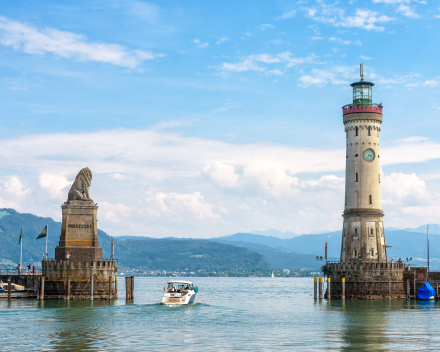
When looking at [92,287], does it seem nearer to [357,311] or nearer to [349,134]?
[357,311]

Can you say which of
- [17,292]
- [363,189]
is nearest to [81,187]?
[17,292]

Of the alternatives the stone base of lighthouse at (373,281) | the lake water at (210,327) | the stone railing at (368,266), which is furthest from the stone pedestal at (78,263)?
the stone base of lighthouse at (373,281)

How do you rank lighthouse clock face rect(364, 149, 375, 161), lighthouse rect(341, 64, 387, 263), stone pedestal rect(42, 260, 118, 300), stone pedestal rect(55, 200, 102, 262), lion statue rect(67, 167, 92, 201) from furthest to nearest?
lighthouse clock face rect(364, 149, 375, 161) < lighthouse rect(341, 64, 387, 263) < lion statue rect(67, 167, 92, 201) < stone pedestal rect(55, 200, 102, 262) < stone pedestal rect(42, 260, 118, 300)

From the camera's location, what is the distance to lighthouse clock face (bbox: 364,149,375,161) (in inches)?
3641

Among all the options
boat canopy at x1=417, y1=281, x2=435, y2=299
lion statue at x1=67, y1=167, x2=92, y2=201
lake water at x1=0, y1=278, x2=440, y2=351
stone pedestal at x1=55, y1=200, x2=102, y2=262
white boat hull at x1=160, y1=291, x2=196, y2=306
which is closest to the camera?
lake water at x1=0, y1=278, x2=440, y2=351

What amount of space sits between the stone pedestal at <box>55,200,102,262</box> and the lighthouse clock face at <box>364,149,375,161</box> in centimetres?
4086

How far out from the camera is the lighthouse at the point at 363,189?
91.5 metres

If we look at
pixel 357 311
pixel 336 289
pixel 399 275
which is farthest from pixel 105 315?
pixel 399 275

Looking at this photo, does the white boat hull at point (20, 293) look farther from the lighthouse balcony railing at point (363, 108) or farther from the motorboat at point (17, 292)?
the lighthouse balcony railing at point (363, 108)

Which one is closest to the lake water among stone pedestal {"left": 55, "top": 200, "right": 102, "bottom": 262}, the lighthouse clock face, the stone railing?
the stone railing

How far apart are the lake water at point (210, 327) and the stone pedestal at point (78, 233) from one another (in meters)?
6.47

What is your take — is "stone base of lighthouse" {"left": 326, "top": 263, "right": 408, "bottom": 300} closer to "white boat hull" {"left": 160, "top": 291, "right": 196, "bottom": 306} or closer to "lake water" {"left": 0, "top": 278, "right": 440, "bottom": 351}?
"lake water" {"left": 0, "top": 278, "right": 440, "bottom": 351}

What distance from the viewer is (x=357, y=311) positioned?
74.9 meters

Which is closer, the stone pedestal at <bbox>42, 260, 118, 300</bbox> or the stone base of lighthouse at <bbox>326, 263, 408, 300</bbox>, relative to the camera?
the stone pedestal at <bbox>42, 260, 118, 300</bbox>
